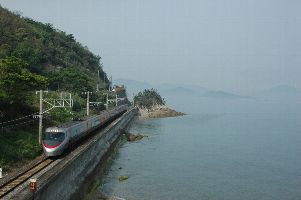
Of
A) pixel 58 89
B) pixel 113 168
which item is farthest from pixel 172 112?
pixel 113 168

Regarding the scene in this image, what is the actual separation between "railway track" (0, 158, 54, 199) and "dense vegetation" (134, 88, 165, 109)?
132035 millimetres

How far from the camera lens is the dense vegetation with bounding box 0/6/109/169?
43.3 meters

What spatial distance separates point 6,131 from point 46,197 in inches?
699

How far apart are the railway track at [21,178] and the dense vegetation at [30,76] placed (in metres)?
2.93

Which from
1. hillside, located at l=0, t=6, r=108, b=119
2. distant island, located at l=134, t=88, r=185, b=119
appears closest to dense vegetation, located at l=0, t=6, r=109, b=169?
hillside, located at l=0, t=6, r=108, b=119

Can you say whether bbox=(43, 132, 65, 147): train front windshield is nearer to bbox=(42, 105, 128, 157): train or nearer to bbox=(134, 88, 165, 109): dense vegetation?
bbox=(42, 105, 128, 157): train

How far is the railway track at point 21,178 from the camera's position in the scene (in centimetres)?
2797

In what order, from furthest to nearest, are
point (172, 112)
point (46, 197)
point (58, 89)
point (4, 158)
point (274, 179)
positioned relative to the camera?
1. point (172, 112)
2. point (58, 89)
3. point (274, 179)
4. point (4, 158)
5. point (46, 197)

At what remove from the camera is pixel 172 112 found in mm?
168000

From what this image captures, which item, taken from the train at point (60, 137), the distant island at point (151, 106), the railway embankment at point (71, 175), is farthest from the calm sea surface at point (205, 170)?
the distant island at point (151, 106)

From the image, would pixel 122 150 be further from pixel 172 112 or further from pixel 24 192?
pixel 172 112

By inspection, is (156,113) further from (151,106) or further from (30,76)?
(30,76)

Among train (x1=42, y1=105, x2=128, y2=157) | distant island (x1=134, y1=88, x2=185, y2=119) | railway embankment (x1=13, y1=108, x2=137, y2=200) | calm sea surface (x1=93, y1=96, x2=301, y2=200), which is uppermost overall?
distant island (x1=134, y1=88, x2=185, y2=119)

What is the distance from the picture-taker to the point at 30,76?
157 ft
